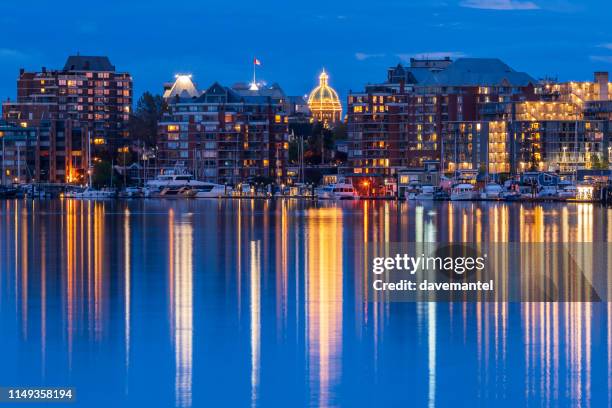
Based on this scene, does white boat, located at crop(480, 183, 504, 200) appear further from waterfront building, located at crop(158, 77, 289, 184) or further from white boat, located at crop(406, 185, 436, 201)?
waterfront building, located at crop(158, 77, 289, 184)

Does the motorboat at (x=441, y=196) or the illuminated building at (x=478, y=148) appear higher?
the illuminated building at (x=478, y=148)

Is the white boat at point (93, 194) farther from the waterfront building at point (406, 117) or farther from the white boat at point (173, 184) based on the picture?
the waterfront building at point (406, 117)

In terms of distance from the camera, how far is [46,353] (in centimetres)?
2455

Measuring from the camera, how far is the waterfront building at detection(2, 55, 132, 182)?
17200 centimetres

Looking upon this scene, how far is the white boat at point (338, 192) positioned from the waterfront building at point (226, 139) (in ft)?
43.0

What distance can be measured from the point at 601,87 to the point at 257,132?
4947 cm

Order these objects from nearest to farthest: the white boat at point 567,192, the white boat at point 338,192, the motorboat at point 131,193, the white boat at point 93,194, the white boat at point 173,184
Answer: the white boat at point 567,192 < the white boat at point 338,192 < the white boat at point 93,194 < the white boat at point 173,184 < the motorboat at point 131,193

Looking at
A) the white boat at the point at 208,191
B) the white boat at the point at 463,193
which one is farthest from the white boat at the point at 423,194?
the white boat at the point at 208,191

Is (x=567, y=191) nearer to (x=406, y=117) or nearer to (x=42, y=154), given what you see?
(x=406, y=117)

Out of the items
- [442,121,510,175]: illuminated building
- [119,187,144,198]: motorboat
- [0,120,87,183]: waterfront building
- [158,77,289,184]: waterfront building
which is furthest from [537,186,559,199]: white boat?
[0,120,87,183]: waterfront building

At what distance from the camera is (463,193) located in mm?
139250

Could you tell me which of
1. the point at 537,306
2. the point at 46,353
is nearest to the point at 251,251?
the point at 537,306

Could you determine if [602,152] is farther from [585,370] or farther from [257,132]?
[585,370]

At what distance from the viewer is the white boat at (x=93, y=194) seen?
153m
